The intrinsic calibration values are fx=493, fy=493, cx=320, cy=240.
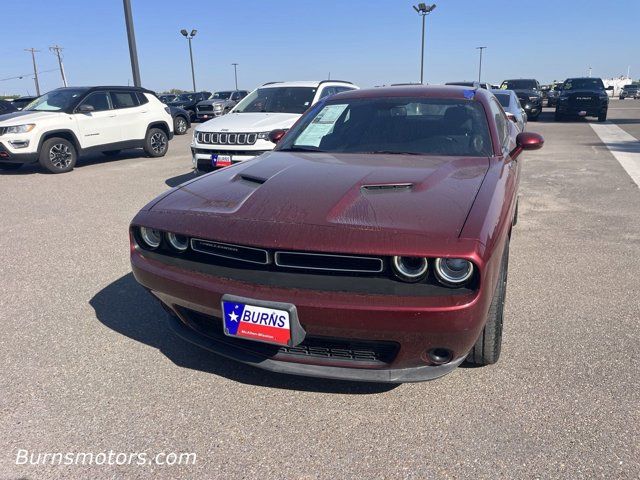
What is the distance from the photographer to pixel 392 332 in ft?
6.69

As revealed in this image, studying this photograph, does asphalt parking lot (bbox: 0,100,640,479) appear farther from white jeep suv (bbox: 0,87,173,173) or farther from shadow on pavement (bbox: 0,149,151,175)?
shadow on pavement (bbox: 0,149,151,175)

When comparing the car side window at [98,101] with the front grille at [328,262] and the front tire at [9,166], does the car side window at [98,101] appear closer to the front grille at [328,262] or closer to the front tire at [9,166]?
the front tire at [9,166]

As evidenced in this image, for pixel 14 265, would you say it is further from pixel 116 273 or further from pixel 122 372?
pixel 122 372

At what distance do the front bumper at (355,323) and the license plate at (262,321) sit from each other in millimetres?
31

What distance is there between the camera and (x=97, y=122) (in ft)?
32.7

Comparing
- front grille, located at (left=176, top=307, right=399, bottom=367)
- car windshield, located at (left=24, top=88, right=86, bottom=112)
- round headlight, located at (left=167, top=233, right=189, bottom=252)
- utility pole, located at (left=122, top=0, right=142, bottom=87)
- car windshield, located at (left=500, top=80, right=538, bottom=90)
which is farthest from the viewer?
car windshield, located at (left=500, top=80, right=538, bottom=90)

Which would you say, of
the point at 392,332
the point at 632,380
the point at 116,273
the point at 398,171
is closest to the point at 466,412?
the point at 392,332

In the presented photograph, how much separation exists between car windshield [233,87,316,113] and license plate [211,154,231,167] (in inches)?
61.8

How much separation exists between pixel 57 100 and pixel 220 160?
4.88 m

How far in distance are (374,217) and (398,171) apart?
716 mm

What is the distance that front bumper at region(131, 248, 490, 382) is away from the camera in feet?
6.55

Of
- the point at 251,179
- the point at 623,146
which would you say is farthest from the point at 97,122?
the point at 623,146

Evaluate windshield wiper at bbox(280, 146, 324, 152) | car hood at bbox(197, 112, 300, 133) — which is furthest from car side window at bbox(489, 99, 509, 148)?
car hood at bbox(197, 112, 300, 133)

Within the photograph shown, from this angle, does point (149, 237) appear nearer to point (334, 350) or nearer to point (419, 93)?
point (334, 350)
